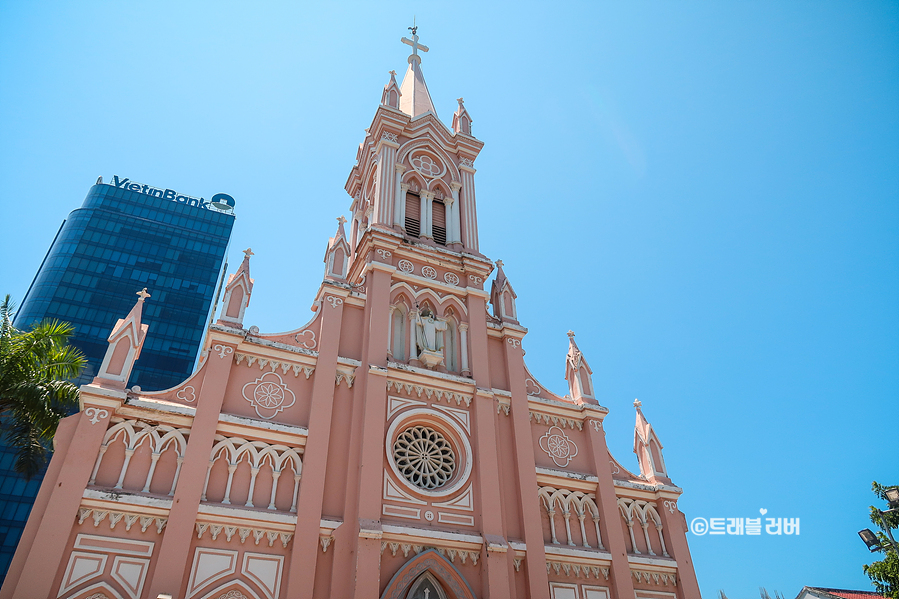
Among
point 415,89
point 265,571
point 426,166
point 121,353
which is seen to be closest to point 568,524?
point 265,571

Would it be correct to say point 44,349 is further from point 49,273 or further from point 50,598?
point 49,273

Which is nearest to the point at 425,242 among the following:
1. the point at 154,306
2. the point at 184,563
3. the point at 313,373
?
the point at 313,373

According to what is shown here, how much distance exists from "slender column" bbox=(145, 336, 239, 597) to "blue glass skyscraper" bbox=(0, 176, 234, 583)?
39.7m

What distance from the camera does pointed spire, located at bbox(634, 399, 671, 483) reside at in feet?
58.7

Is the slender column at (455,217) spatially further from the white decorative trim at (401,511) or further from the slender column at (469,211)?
the white decorative trim at (401,511)

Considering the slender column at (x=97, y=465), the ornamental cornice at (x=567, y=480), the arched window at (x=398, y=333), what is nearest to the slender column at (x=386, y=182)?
the arched window at (x=398, y=333)

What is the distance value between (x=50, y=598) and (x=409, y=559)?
679cm

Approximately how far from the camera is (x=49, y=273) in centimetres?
5247

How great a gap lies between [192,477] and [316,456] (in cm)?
264

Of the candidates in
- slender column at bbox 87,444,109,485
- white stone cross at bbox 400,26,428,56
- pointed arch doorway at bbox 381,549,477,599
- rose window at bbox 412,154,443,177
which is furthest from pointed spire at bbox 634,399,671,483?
white stone cross at bbox 400,26,428,56

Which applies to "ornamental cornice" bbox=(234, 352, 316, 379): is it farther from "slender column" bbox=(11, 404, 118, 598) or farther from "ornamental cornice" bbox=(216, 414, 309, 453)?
"slender column" bbox=(11, 404, 118, 598)

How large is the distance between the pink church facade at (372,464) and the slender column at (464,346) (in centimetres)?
4

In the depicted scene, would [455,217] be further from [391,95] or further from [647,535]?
[647,535]

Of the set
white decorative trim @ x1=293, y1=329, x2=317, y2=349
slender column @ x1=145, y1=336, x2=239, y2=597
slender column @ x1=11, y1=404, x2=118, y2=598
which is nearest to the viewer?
slender column @ x1=11, y1=404, x2=118, y2=598
